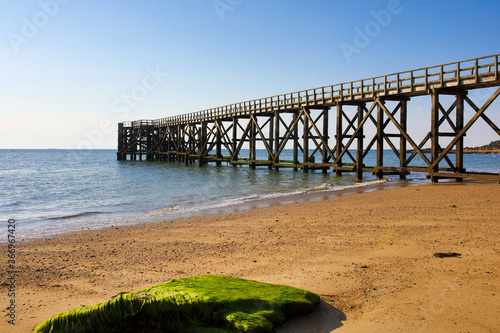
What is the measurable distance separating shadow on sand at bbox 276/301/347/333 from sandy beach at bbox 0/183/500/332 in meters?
0.01

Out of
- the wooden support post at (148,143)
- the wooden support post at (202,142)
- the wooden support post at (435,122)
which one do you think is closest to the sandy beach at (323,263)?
the wooden support post at (435,122)

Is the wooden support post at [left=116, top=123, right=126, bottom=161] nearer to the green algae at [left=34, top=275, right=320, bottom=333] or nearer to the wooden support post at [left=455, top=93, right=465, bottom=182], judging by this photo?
the wooden support post at [left=455, top=93, right=465, bottom=182]

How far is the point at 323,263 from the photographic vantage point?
230 inches

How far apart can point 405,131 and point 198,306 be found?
20.7 m

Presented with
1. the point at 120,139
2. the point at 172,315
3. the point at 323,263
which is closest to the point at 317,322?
the point at 172,315

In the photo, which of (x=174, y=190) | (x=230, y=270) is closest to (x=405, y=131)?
(x=174, y=190)

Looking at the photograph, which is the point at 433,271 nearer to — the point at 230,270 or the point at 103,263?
the point at 230,270

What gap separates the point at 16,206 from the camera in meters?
16.3

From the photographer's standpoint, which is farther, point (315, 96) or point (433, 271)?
point (315, 96)

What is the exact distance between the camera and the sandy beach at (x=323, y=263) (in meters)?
3.98

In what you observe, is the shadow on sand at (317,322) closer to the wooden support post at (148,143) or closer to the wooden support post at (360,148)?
the wooden support post at (360,148)

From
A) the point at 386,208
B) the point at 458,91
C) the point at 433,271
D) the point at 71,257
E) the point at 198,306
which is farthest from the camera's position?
the point at 458,91

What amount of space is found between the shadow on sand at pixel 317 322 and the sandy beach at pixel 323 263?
0.01m

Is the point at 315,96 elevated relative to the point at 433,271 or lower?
elevated
